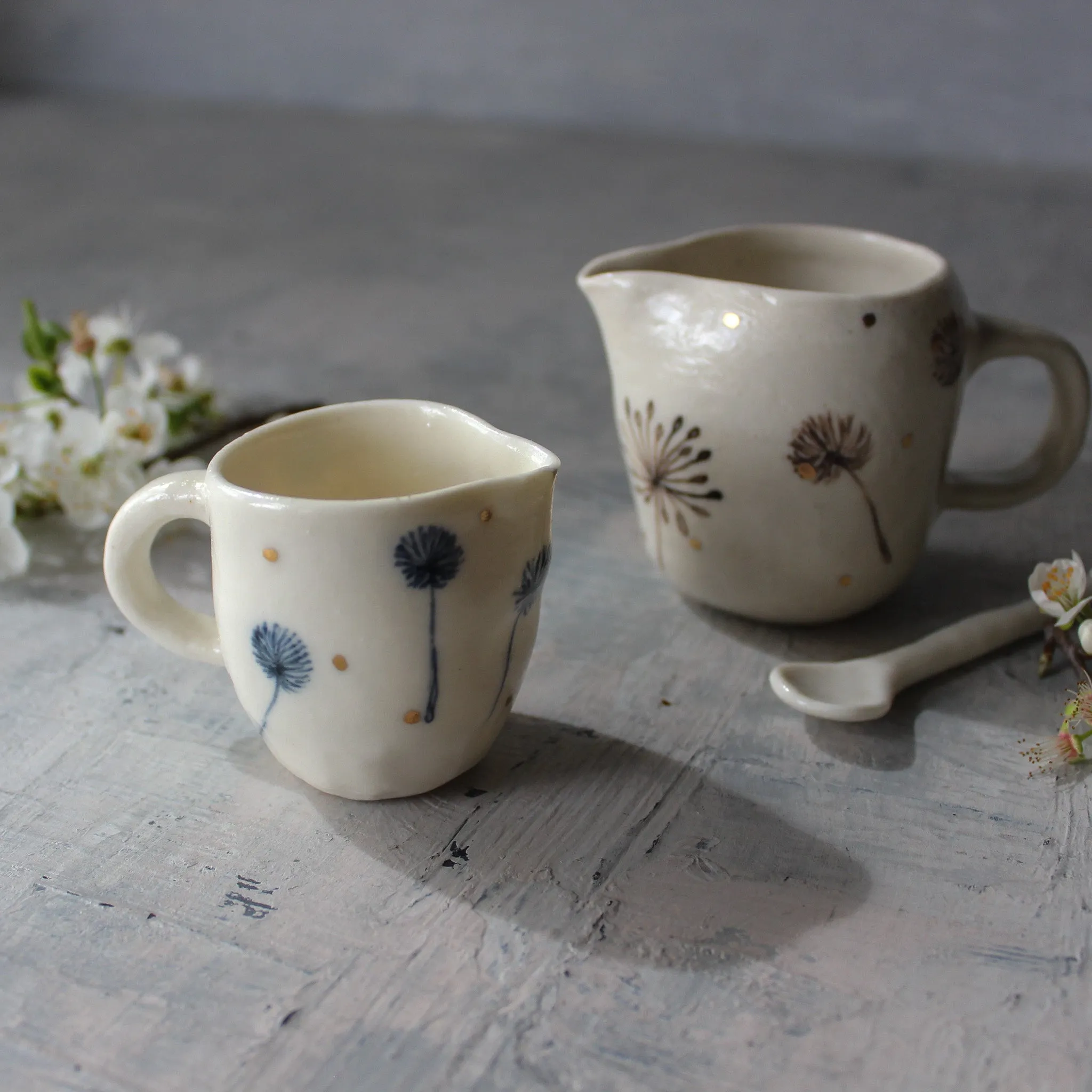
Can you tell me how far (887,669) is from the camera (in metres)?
0.73

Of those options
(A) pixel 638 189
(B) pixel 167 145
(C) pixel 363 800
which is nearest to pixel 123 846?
(C) pixel 363 800

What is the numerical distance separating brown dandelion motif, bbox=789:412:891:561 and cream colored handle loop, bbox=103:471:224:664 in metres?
0.33

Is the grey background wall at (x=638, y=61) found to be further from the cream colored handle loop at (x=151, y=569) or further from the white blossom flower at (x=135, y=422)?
the cream colored handle loop at (x=151, y=569)

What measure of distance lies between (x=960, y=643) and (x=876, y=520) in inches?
3.4

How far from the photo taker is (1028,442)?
3.66 feet

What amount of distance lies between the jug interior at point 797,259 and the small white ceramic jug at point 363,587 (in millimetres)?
263

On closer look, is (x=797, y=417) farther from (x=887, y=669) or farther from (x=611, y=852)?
(x=611, y=852)

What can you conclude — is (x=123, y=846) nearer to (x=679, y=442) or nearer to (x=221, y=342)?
(x=679, y=442)

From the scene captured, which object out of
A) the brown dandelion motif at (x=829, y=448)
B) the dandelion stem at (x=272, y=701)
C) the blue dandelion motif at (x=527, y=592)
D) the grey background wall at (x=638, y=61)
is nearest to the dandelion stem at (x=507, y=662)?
the blue dandelion motif at (x=527, y=592)

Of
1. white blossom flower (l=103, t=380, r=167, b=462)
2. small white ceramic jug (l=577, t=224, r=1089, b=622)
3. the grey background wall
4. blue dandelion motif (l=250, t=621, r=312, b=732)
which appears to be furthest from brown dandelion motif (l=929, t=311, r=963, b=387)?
the grey background wall

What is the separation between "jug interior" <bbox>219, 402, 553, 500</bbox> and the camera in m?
0.65

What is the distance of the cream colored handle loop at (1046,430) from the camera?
30.8 inches

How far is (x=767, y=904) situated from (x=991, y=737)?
20 cm

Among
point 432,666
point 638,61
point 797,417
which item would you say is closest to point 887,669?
point 797,417
